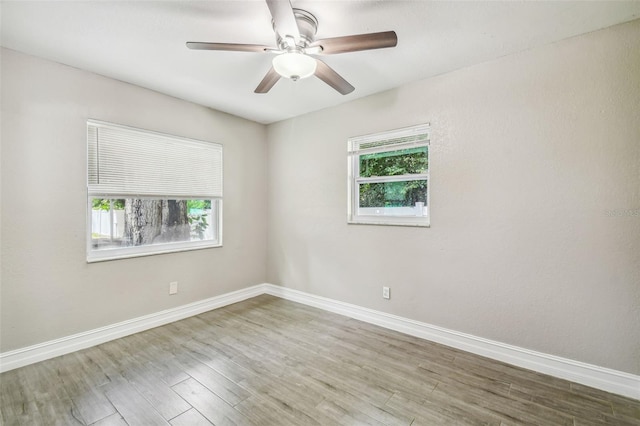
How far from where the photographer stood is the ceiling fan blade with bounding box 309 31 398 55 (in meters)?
1.58

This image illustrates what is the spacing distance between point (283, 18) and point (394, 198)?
2.04m

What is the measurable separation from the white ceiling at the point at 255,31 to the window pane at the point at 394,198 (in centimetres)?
104

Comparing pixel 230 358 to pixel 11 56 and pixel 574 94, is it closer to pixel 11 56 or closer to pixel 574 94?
pixel 11 56

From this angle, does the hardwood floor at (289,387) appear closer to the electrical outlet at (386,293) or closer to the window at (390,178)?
the electrical outlet at (386,293)

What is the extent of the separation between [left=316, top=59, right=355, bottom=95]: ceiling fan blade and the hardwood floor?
7.32ft

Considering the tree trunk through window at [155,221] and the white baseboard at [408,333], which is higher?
the tree trunk through window at [155,221]

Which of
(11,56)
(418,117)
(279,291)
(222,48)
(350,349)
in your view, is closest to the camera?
(222,48)

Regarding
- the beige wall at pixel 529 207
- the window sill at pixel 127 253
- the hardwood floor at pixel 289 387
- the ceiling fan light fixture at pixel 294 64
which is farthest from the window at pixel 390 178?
the window sill at pixel 127 253

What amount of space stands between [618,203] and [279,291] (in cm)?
356

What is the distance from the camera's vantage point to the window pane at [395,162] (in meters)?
2.83

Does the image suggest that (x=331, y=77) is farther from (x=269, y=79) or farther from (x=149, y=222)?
(x=149, y=222)

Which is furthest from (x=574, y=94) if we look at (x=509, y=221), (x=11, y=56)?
(x=11, y=56)

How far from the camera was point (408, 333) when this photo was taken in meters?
2.81

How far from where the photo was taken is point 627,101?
1885 millimetres
